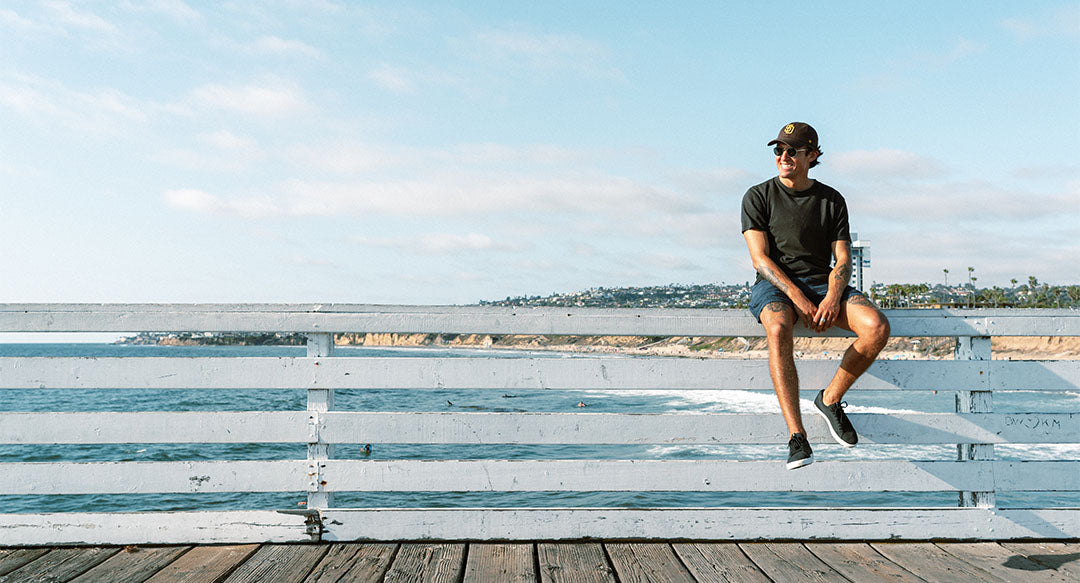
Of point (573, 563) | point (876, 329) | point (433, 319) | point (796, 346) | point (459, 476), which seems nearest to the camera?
point (573, 563)

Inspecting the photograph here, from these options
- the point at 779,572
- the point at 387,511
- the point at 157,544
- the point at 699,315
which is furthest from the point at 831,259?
the point at 157,544

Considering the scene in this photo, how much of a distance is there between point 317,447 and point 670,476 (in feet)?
5.07

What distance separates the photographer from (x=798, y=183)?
359 centimetres

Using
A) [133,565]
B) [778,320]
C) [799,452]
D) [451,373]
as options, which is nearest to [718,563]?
[799,452]

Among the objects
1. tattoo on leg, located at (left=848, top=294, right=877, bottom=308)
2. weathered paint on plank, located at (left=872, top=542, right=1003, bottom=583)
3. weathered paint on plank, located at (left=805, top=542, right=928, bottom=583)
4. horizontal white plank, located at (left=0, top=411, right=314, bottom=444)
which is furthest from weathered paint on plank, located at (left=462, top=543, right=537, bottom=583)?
tattoo on leg, located at (left=848, top=294, right=877, bottom=308)

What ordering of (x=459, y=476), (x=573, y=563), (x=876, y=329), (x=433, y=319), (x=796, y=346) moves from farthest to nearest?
(x=796, y=346), (x=433, y=319), (x=459, y=476), (x=876, y=329), (x=573, y=563)

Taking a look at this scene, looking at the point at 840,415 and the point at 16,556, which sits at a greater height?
the point at 840,415

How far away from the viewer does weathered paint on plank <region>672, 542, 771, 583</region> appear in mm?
2932

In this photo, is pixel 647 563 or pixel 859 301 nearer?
pixel 647 563

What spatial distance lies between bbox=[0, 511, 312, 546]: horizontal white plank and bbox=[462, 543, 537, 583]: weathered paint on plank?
78 cm

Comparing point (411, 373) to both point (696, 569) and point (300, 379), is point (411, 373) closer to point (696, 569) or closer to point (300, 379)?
point (300, 379)

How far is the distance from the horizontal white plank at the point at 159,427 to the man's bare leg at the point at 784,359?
2005 millimetres

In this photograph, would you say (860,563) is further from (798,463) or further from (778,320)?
(778,320)

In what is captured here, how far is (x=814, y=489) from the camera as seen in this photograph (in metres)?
3.42
